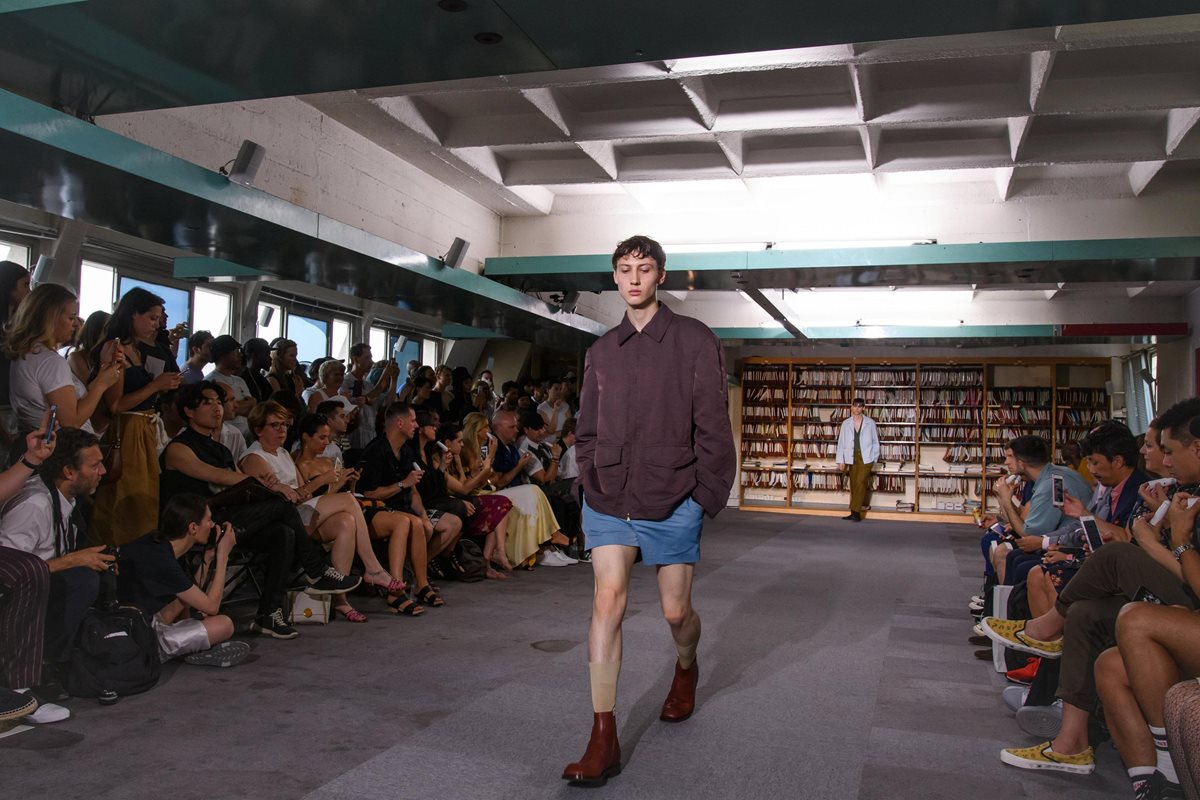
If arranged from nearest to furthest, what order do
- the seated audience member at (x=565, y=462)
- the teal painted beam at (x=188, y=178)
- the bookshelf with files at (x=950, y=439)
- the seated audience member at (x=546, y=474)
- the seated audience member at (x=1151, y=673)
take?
the seated audience member at (x=1151, y=673)
the teal painted beam at (x=188, y=178)
the seated audience member at (x=546, y=474)
the seated audience member at (x=565, y=462)
the bookshelf with files at (x=950, y=439)

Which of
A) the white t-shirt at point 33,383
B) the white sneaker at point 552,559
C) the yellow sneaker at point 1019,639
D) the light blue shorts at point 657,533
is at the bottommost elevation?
the white sneaker at point 552,559

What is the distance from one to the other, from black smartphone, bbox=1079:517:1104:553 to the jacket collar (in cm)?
164

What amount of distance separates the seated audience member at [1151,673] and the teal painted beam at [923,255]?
478 cm

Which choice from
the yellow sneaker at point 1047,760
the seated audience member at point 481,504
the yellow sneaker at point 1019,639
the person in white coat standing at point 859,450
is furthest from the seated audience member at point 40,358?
the person in white coat standing at point 859,450

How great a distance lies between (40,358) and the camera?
354 cm

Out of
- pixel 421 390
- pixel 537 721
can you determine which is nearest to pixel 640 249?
pixel 537 721

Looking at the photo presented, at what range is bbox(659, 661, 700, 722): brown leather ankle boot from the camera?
3090 millimetres

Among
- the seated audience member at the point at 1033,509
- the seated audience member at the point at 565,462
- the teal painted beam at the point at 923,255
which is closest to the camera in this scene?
the seated audience member at the point at 1033,509

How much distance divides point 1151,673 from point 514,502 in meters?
4.88

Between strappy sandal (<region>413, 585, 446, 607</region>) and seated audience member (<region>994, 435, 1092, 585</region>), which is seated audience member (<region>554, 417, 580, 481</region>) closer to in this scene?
strappy sandal (<region>413, 585, 446, 607</region>)

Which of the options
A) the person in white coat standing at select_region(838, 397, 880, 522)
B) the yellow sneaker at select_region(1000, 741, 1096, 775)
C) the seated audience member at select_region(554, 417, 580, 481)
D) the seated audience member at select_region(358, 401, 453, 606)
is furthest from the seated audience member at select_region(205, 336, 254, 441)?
the person in white coat standing at select_region(838, 397, 880, 522)

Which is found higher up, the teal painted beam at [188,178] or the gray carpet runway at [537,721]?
the teal painted beam at [188,178]

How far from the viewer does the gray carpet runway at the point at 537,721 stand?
8.34ft

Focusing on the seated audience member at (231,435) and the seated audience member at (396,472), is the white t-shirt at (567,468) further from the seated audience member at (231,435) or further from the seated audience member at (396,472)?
the seated audience member at (231,435)
